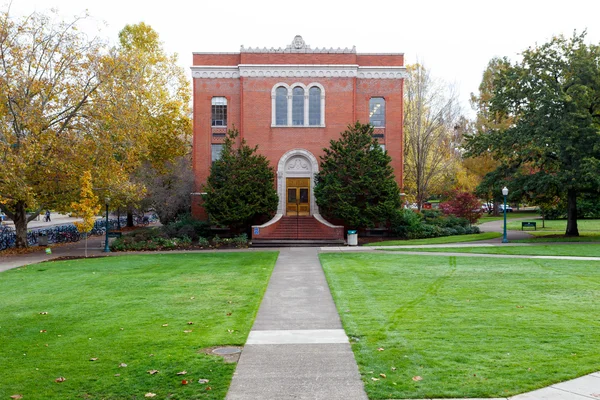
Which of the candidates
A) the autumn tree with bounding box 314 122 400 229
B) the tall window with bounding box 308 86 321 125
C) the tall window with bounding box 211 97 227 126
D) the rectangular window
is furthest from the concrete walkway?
the tall window with bounding box 211 97 227 126

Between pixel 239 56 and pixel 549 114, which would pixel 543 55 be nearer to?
pixel 549 114

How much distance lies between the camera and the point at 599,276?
15.5 meters

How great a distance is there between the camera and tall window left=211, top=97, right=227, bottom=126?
113ft

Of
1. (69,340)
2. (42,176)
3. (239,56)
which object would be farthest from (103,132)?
(69,340)

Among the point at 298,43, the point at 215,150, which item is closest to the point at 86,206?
the point at 215,150

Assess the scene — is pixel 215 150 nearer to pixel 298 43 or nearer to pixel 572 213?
pixel 298 43

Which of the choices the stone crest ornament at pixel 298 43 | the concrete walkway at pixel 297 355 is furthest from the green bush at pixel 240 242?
the concrete walkway at pixel 297 355

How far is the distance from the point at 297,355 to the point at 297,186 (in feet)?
85.1

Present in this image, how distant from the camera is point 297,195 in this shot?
3369cm

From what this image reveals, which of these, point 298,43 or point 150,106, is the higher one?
point 298,43

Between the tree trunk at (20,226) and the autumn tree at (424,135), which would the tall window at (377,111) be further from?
the tree trunk at (20,226)

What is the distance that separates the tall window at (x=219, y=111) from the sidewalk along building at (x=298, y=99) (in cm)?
60

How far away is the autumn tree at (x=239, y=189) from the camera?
29516 mm

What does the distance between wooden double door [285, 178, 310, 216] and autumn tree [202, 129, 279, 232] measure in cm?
292
